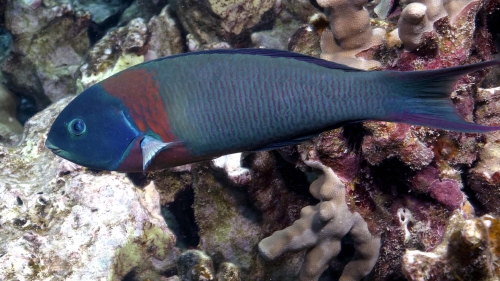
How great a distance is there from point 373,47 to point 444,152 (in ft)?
3.47

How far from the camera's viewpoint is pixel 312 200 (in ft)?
12.7

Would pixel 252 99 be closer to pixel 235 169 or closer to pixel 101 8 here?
pixel 235 169

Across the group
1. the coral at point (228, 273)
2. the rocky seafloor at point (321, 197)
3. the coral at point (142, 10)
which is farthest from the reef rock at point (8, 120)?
the coral at point (228, 273)

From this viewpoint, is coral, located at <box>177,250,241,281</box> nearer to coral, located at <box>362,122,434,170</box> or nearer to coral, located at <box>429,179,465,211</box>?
coral, located at <box>362,122,434,170</box>

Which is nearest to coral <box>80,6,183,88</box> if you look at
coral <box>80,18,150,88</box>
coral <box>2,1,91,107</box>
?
coral <box>80,18,150,88</box>

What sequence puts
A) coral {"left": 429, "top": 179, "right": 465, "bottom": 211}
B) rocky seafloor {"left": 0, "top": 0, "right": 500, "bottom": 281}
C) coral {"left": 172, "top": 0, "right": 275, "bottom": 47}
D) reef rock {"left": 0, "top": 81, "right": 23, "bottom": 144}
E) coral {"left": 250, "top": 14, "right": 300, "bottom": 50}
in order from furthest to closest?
1. reef rock {"left": 0, "top": 81, "right": 23, "bottom": 144}
2. coral {"left": 172, "top": 0, "right": 275, "bottom": 47}
3. coral {"left": 250, "top": 14, "right": 300, "bottom": 50}
4. coral {"left": 429, "top": 179, "right": 465, "bottom": 211}
5. rocky seafloor {"left": 0, "top": 0, "right": 500, "bottom": 281}

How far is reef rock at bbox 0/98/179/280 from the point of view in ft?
11.6

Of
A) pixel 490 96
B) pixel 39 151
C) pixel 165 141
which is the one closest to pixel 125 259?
pixel 39 151

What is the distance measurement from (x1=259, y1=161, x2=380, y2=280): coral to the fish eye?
169 centimetres

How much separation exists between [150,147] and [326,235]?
1738 millimetres

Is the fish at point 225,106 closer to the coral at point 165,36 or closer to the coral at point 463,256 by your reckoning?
the coral at point 463,256

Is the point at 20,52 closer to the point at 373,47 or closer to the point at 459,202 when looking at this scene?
the point at 373,47

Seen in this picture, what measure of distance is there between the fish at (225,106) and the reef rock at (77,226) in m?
1.67

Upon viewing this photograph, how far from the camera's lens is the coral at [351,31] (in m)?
3.28
